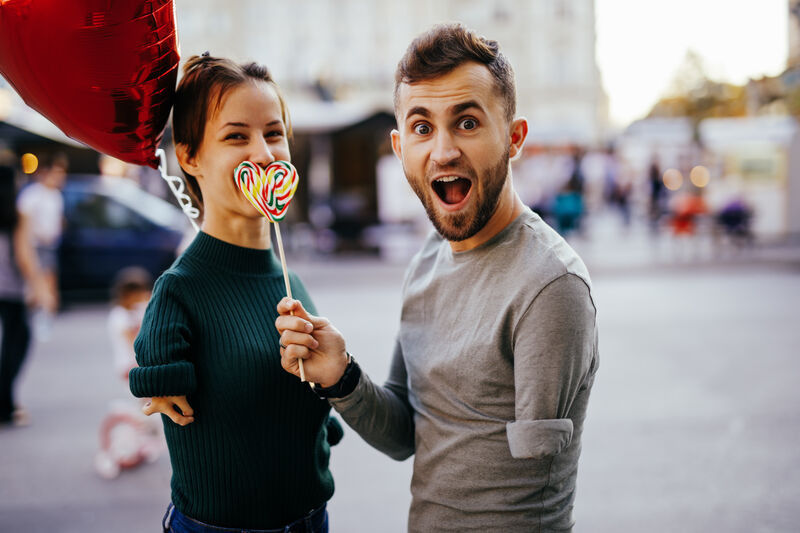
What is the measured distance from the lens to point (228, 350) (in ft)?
5.50

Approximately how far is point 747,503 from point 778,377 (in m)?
2.50

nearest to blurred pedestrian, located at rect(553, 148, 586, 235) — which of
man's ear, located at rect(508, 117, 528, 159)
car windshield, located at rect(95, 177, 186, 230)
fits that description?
car windshield, located at rect(95, 177, 186, 230)

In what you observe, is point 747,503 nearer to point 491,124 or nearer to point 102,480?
point 491,124

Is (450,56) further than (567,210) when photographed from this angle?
No

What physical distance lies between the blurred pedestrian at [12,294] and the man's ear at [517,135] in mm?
4915

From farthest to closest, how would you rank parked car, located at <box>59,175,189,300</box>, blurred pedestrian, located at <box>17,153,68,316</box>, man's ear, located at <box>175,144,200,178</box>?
parked car, located at <box>59,175,189,300</box>, blurred pedestrian, located at <box>17,153,68,316</box>, man's ear, located at <box>175,144,200,178</box>

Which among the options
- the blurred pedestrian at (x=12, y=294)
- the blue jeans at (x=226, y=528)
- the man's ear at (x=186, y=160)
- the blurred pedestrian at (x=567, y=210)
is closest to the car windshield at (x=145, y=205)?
the blurred pedestrian at (x=12, y=294)

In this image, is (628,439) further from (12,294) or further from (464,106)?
(12,294)

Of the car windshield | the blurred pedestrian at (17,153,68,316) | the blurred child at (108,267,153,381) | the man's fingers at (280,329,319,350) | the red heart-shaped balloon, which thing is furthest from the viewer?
the car windshield

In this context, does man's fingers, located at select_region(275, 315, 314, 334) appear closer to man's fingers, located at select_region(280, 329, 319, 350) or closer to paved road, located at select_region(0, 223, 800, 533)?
man's fingers, located at select_region(280, 329, 319, 350)

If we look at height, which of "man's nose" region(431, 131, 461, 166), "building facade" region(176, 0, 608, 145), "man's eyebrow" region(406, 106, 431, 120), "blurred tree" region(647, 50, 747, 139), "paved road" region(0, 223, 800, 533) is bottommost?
"paved road" region(0, 223, 800, 533)

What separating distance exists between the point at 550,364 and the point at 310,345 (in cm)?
54

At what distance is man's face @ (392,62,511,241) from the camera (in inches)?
64.6

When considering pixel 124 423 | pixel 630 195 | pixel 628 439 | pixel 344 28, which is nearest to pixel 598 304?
pixel 628 439
